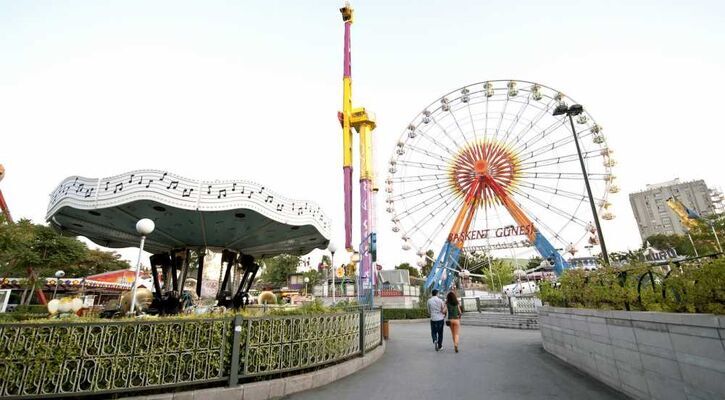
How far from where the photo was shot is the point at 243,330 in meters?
5.30

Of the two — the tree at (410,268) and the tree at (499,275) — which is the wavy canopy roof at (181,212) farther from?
the tree at (410,268)

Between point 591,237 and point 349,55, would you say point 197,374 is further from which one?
point 349,55

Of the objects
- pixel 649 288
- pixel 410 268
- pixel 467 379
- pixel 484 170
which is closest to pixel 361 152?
pixel 484 170

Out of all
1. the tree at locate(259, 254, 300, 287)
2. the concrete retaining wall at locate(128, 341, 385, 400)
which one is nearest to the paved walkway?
the concrete retaining wall at locate(128, 341, 385, 400)

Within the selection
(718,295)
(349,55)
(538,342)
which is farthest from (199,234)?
(349,55)

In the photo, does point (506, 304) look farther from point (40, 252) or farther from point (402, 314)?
point (40, 252)

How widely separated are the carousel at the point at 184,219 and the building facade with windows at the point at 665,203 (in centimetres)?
9294

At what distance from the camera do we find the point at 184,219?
422 inches

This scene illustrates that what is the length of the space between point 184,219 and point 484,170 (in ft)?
68.2

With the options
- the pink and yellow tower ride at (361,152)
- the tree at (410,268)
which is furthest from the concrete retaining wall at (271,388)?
the tree at (410,268)

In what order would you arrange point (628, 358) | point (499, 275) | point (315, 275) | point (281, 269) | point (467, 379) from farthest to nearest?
point (281, 269), point (315, 275), point (499, 275), point (467, 379), point (628, 358)

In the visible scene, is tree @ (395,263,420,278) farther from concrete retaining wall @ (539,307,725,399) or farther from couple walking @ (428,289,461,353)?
concrete retaining wall @ (539,307,725,399)

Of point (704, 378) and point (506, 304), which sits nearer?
point (704, 378)

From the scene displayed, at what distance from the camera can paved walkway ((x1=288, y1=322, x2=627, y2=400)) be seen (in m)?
5.08
